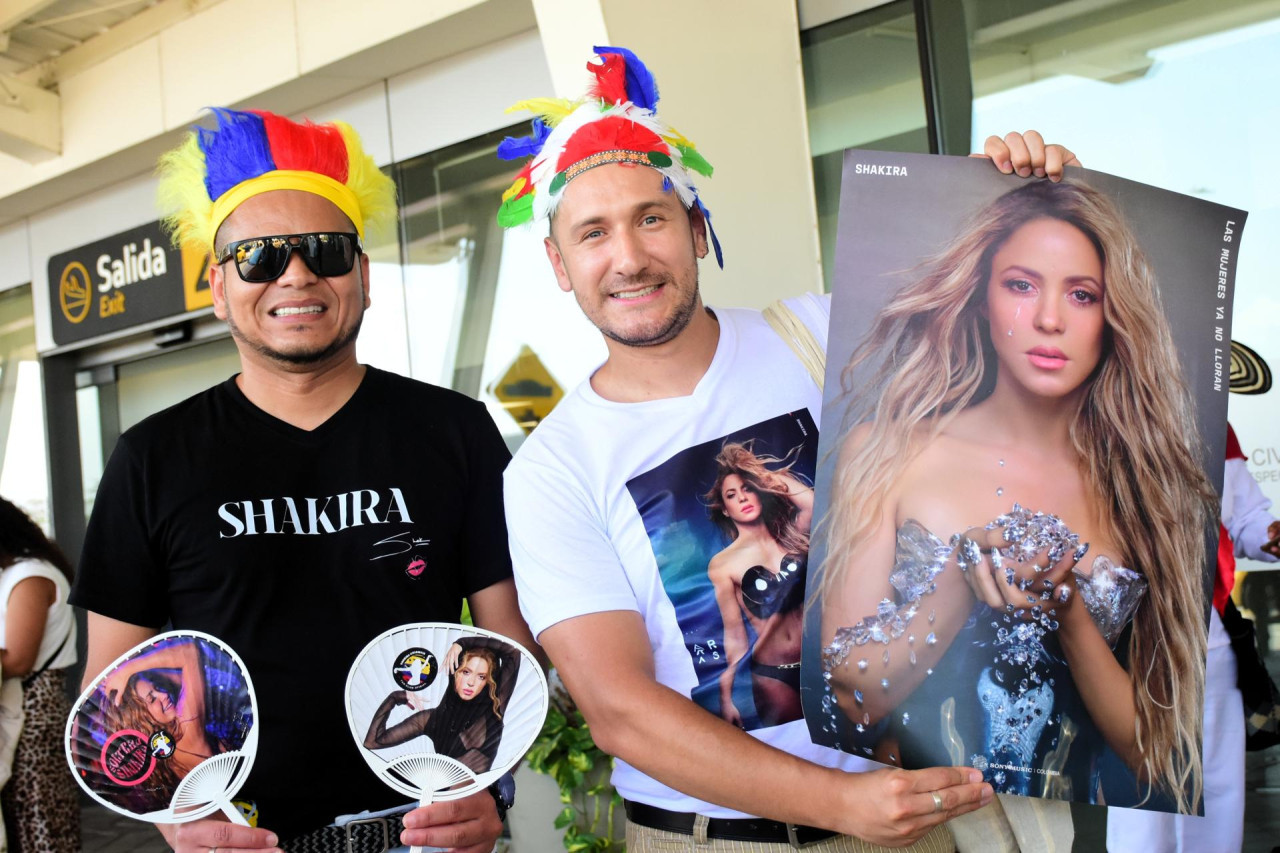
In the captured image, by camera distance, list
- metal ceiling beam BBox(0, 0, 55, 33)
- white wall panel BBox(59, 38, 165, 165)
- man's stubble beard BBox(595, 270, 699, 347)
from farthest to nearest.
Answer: white wall panel BBox(59, 38, 165, 165) → metal ceiling beam BBox(0, 0, 55, 33) → man's stubble beard BBox(595, 270, 699, 347)

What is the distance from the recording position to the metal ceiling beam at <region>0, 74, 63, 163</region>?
21.7 feet

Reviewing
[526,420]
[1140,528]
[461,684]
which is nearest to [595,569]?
[461,684]

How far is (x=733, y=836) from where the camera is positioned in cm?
166

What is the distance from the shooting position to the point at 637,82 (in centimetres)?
196

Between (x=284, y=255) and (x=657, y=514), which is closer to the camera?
(x=657, y=514)

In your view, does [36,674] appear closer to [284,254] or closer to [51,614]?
[51,614]

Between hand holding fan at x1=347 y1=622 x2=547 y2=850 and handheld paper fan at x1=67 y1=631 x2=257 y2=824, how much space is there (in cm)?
18

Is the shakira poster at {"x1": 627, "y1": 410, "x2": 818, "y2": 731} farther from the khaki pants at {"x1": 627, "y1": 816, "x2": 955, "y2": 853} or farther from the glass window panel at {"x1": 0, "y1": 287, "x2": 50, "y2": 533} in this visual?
the glass window panel at {"x1": 0, "y1": 287, "x2": 50, "y2": 533}

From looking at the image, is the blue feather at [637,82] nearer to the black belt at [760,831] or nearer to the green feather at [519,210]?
the green feather at [519,210]

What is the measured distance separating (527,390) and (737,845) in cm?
402

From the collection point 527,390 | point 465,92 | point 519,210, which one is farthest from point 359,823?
point 465,92

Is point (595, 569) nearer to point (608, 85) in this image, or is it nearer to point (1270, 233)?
point (608, 85)

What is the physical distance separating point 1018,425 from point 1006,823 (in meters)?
0.61

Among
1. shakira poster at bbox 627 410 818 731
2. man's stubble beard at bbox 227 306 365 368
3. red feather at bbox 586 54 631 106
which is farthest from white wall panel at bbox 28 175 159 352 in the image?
shakira poster at bbox 627 410 818 731
